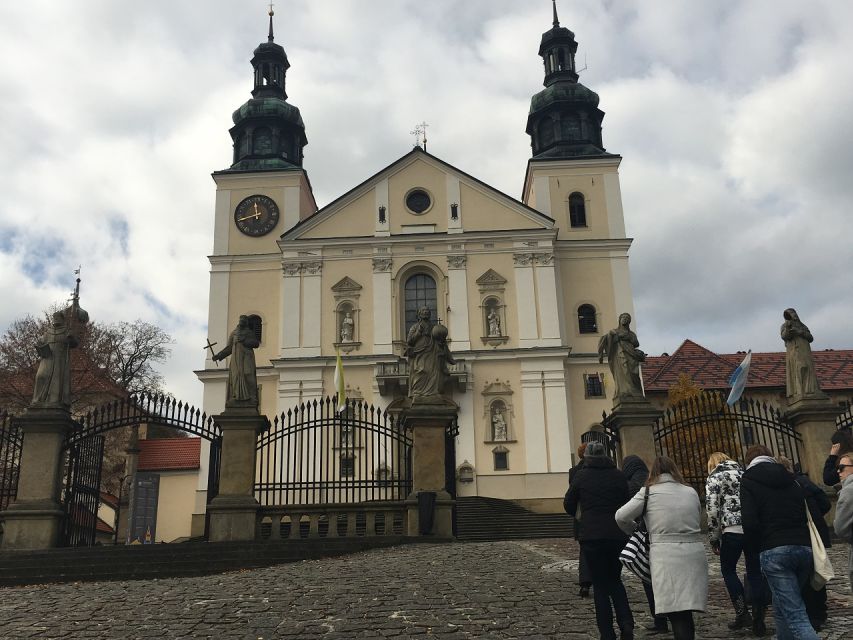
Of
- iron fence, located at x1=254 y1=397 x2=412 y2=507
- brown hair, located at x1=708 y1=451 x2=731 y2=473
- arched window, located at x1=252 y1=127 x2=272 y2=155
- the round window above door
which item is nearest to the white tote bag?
brown hair, located at x1=708 y1=451 x2=731 y2=473

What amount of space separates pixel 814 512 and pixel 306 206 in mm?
31443

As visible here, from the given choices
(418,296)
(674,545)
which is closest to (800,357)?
(674,545)

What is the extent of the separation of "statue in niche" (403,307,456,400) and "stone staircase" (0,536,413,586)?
8.89 ft

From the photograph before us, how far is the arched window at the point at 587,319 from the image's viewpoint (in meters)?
31.7

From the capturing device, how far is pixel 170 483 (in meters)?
32.8

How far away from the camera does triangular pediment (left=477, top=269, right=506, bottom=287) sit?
31.6 metres

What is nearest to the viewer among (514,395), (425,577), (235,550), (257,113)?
(425,577)

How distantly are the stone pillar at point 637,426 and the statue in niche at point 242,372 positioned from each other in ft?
21.5

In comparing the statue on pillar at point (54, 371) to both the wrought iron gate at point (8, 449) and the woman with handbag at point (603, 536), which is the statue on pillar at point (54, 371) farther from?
the woman with handbag at point (603, 536)

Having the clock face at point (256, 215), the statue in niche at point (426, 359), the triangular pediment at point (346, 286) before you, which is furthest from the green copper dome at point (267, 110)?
the statue in niche at point (426, 359)

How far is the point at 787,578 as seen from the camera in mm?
5324

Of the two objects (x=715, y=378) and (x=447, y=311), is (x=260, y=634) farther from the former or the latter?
(x=715, y=378)

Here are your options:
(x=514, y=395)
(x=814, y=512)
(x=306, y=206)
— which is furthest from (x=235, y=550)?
(x=306, y=206)

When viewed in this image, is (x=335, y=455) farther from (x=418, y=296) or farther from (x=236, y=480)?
(x=418, y=296)
